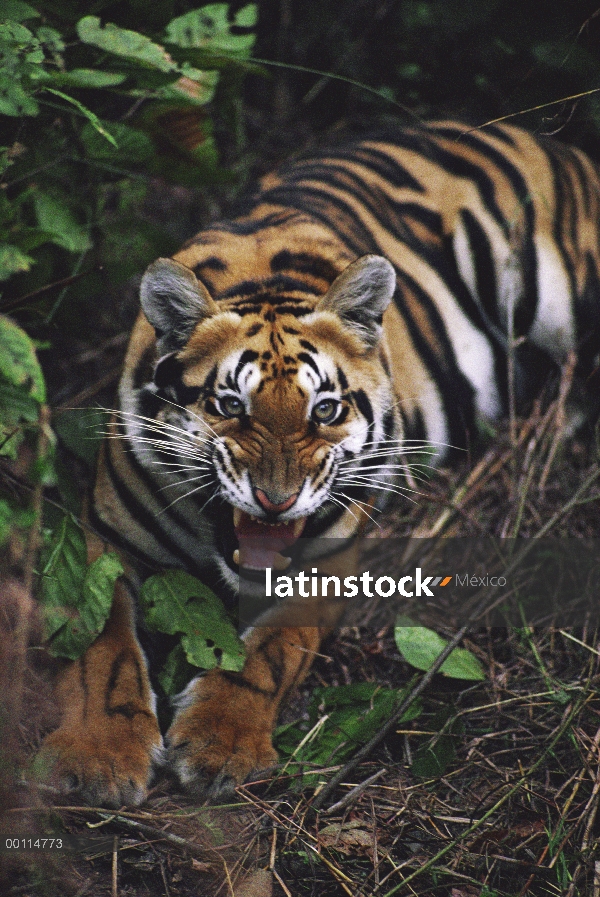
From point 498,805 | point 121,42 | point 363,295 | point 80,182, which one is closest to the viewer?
point 498,805

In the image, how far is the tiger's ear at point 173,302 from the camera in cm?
251

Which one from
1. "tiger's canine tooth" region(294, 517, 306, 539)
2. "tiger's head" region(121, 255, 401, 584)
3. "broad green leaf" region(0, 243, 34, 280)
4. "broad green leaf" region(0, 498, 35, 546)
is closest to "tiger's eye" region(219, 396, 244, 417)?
"tiger's head" region(121, 255, 401, 584)

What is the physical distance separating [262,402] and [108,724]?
904 millimetres

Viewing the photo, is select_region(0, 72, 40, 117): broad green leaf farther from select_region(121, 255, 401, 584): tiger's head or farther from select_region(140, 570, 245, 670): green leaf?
select_region(140, 570, 245, 670): green leaf

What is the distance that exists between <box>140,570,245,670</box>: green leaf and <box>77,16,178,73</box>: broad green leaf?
149 cm

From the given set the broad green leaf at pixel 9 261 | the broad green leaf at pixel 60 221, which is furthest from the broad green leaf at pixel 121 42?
the broad green leaf at pixel 9 261

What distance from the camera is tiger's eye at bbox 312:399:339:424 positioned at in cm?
252

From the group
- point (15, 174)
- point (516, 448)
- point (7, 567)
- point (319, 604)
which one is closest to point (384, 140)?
point (516, 448)

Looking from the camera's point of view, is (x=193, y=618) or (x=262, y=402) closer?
(x=262, y=402)

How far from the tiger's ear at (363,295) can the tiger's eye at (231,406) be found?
37cm

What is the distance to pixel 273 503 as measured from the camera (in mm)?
2406

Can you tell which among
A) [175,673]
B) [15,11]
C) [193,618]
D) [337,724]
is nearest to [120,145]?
[15,11]

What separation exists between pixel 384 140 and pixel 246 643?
2418 mm

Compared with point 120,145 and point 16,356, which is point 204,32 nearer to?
point 120,145
